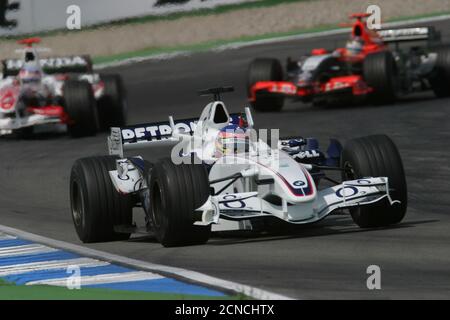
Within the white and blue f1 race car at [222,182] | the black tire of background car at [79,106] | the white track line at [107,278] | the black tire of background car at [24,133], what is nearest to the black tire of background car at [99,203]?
the white and blue f1 race car at [222,182]

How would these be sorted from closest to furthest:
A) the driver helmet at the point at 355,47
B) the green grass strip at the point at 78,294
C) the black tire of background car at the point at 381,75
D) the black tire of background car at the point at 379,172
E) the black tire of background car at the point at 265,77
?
the green grass strip at the point at 78,294 < the black tire of background car at the point at 379,172 < the black tire of background car at the point at 381,75 < the black tire of background car at the point at 265,77 < the driver helmet at the point at 355,47

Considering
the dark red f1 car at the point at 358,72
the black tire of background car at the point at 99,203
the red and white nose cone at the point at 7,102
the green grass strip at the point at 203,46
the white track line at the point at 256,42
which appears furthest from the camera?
the green grass strip at the point at 203,46

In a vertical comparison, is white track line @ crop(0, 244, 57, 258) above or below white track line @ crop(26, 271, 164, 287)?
below

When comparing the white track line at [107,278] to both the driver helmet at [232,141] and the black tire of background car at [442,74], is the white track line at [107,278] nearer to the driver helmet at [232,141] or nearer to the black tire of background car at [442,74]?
the driver helmet at [232,141]

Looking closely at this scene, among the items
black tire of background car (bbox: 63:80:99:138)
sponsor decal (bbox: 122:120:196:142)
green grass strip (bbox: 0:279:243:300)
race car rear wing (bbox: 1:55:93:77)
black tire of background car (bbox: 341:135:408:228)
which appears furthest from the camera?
race car rear wing (bbox: 1:55:93:77)

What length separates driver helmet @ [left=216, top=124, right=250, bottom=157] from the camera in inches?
448

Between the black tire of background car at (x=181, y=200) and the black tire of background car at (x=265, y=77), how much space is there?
1337cm

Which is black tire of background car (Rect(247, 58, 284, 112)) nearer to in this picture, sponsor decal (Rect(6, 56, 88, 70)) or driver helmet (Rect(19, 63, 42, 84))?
sponsor decal (Rect(6, 56, 88, 70))

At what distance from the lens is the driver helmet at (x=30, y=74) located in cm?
2286

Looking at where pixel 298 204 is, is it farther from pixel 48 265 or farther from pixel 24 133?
pixel 24 133

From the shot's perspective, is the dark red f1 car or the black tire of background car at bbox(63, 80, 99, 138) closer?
the black tire of background car at bbox(63, 80, 99, 138)

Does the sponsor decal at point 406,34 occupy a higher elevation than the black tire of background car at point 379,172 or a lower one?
lower

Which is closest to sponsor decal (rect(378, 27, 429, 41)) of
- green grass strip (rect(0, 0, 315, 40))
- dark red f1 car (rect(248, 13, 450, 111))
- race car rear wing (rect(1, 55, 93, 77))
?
dark red f1 car (rect(248, 13, 450, 111))

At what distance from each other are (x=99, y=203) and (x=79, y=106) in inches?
416
